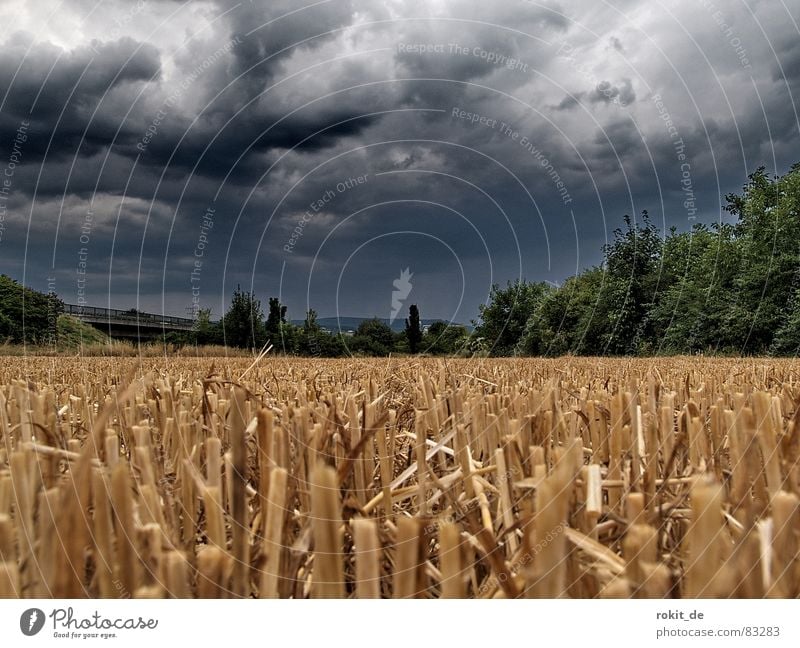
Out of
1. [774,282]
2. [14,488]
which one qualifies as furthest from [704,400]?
[774,282]

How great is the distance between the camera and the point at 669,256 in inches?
1572

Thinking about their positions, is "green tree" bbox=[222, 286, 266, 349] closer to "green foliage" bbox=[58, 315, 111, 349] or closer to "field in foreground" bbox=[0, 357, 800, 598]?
"green foliage" bbox=[58, 315, 111, 349]

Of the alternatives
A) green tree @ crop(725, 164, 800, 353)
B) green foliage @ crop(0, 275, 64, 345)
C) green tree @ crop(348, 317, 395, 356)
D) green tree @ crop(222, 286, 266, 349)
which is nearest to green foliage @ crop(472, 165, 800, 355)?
green tree @ crop(725, 164, 800, 353)

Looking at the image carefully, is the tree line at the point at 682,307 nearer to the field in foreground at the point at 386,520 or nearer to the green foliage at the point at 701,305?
the green foliage at the point at 701,305

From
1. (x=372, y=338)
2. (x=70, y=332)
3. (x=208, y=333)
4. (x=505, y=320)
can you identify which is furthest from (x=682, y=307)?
(x=70, y=332)

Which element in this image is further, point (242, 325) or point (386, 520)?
point (242, 325)
